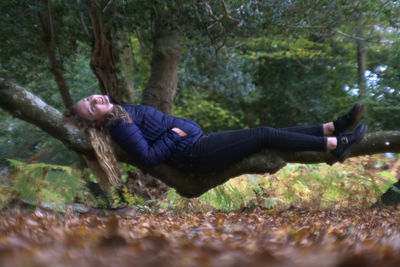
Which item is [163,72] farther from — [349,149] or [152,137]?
[349,149]

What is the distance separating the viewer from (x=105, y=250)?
1.33 m

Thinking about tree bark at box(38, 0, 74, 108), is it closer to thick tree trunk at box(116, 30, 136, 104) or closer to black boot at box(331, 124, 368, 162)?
thick tree trunk at box(116, 30, 136, 104)

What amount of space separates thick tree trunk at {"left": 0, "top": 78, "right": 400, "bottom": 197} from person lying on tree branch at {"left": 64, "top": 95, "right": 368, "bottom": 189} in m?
0.12

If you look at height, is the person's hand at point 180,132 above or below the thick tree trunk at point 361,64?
below

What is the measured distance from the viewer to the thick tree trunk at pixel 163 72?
707 centimetres

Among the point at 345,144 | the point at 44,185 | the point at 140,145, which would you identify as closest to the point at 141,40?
the point at 140,145

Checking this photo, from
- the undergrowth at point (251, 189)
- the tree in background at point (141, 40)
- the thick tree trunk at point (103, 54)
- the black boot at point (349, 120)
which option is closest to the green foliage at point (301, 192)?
the undergrowth at point (251, 189)

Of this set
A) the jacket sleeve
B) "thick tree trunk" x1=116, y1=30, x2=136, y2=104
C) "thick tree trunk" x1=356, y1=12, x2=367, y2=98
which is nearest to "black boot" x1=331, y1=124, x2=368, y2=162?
the jacket sleeve

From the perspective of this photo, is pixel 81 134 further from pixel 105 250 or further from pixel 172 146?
pixel 105 250

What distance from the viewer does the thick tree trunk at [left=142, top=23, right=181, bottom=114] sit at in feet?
23.2

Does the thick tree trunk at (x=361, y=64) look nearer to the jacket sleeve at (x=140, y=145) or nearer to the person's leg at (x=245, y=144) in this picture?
the person's leg at (x=245, y=144)

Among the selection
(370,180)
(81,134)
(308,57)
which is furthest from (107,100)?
(308,57)

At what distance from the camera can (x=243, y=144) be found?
4.23 metres

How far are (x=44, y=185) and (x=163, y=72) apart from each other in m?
3.66
